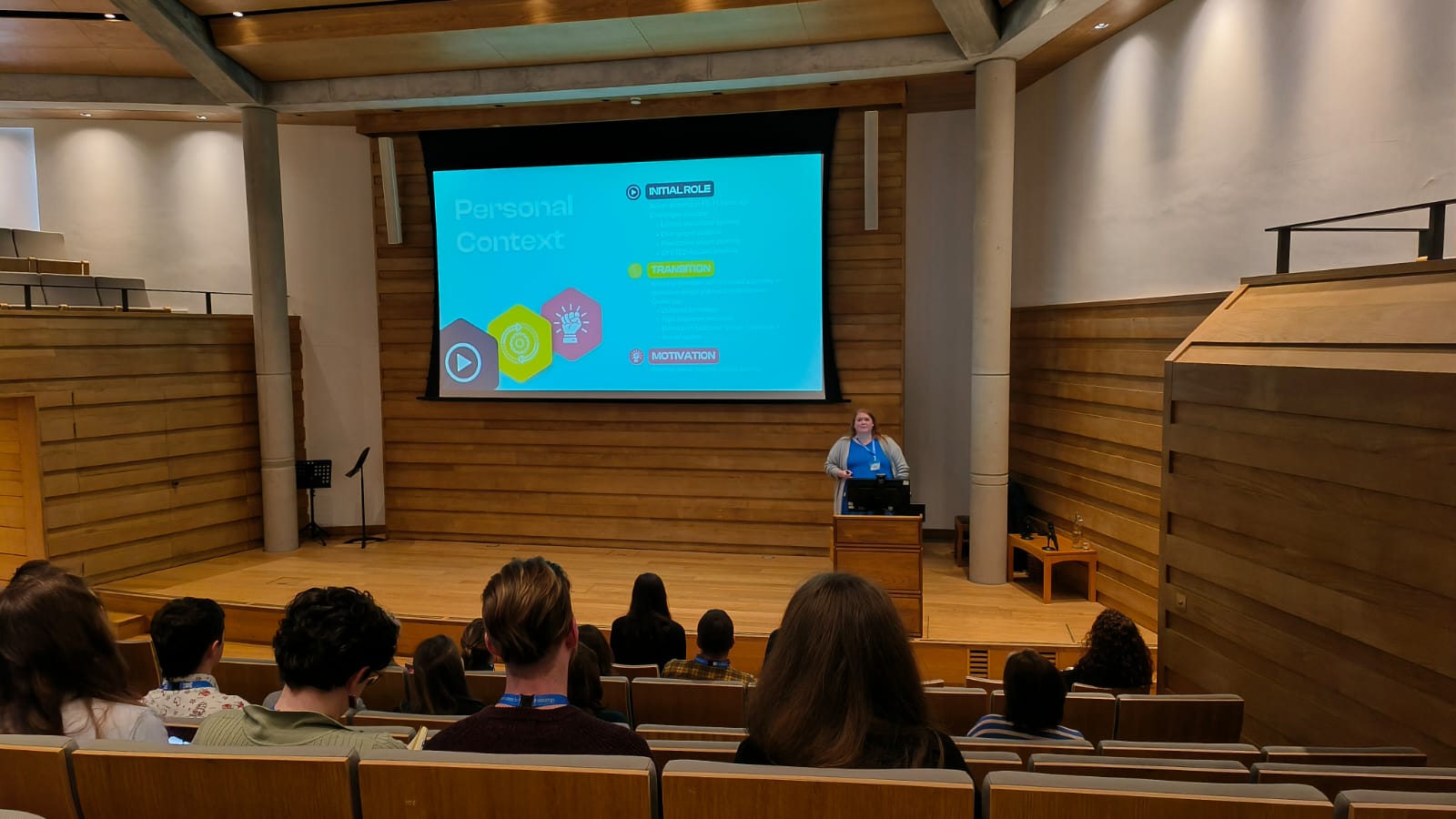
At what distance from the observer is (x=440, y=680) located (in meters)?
2.55

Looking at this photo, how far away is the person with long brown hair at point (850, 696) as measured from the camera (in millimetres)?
1483

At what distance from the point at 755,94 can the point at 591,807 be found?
648 centimetres

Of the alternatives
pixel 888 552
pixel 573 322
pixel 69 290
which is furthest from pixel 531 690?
pixel 69 290

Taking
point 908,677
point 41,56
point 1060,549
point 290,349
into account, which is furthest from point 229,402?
point 908,677

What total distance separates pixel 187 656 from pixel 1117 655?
3.18 metres

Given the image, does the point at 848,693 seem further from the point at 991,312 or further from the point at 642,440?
the point at 642,440

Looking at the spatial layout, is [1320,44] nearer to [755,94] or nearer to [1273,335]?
[1273,335]

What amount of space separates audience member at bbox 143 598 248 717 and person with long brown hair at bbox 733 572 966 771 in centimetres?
176

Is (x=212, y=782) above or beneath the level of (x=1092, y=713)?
above

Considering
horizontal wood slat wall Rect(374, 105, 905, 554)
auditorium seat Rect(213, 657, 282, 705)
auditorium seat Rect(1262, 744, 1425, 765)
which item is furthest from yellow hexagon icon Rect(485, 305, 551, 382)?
auditorium seat Rect(1262, 744, 1425, 765)

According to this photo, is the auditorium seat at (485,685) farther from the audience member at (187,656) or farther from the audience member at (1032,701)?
the audience member at (1032,701)

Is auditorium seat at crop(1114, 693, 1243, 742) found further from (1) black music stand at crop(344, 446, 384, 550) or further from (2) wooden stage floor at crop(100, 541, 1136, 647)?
(1) black music stand at crop(344, 446, 384, 550)

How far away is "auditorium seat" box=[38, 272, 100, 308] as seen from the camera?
676cm

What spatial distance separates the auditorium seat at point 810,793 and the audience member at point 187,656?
161 centimetres
